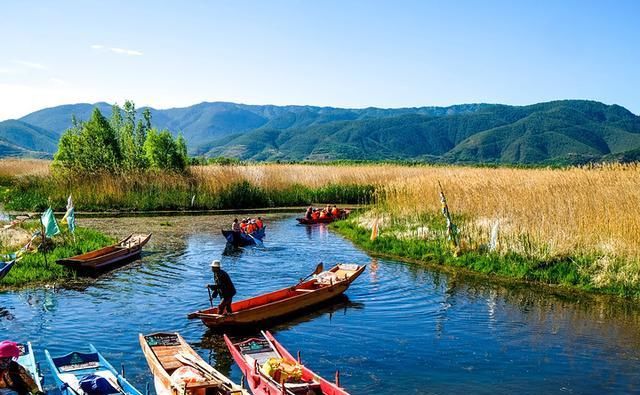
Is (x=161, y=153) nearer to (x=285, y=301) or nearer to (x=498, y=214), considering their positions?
(x=498, y=214)

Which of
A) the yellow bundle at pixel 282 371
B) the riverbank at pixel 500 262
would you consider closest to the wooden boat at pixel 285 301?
the yellow bundle at pixel 282 371

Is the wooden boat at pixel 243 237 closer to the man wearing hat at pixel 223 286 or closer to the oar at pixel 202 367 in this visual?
the man wearing hat at pixel 223 286

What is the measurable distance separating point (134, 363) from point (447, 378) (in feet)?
21.3

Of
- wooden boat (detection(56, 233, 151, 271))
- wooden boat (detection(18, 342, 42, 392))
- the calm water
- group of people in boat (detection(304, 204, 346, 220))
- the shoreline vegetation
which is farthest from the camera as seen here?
group of people in boat (detection(304, 204, 346, 220))

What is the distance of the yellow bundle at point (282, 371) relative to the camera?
10.5 meters

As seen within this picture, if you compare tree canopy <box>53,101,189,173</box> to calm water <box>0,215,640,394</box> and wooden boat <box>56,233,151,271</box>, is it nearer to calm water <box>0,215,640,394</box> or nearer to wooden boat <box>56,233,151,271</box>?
wooden boat <box>56,233,151,271</box>

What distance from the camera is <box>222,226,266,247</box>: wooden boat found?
84.4 feet

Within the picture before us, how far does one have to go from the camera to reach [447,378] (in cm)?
1237

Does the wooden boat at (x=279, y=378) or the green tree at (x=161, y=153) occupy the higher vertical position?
the green tree at (x=161, y=153)

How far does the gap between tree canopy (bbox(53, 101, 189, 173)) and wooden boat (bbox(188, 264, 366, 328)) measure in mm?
26091

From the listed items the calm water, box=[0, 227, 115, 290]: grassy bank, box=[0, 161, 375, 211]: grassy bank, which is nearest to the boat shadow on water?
the calm water

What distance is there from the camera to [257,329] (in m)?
15.3

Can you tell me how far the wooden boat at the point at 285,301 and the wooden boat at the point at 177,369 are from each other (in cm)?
173

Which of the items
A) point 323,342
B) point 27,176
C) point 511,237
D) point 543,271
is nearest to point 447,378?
point 323,342
